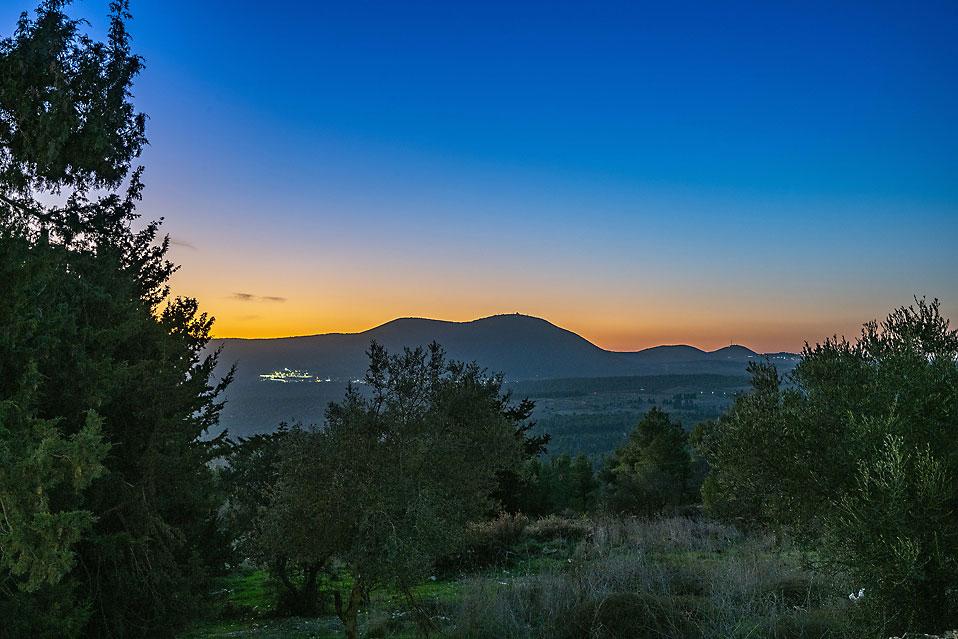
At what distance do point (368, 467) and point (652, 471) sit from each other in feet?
118

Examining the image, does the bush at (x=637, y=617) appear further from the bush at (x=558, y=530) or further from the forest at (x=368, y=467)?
the bush at (x=558, y=530)

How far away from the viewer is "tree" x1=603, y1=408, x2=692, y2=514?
130ft

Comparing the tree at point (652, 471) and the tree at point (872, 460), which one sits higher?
the tree at point (872, 460)

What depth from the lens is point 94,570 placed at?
38.5 ft

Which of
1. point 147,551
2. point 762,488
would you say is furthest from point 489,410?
point 147,551

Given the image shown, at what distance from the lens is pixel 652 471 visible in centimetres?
4284

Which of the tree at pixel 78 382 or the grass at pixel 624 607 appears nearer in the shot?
the tree at pixel 78 382

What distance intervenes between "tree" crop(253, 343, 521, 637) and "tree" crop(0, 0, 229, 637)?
3.02 m

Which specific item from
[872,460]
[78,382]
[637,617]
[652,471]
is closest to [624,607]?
[637,617]

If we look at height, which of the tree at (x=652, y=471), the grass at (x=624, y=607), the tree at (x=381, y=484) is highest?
the tree at (x=381, y=484)

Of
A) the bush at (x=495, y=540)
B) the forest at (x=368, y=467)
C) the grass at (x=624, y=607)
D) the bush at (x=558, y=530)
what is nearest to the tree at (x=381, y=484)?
the forest at (x=368, y=467)

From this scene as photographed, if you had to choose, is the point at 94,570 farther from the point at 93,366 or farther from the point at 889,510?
the point at 889,510

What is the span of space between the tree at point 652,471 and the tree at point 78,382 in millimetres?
30365

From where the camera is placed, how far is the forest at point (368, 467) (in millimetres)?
8555
